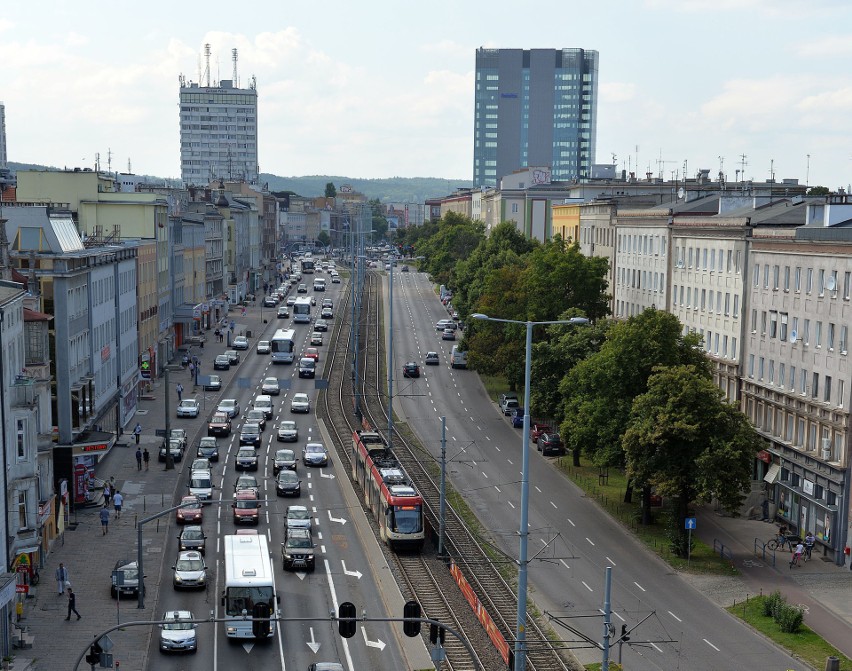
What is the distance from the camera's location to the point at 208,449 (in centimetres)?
7838

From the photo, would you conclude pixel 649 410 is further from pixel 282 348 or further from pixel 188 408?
pixel 282 348

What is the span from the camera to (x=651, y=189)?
145m

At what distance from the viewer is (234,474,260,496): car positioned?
66125mm

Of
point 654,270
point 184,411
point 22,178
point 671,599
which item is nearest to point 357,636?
point 671,599

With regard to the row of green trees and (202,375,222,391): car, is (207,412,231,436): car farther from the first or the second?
the row of green trees

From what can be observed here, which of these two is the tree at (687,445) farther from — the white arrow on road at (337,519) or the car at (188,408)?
the car at (188,408)

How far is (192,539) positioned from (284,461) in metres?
18.1

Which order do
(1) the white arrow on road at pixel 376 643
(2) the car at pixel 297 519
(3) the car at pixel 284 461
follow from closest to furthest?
(1) the white arrow on road at pixel 376 643, (2) the car at pixel 297 519, (3) the car at pixel 284 461

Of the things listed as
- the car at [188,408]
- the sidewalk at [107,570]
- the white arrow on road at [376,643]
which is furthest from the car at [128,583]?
the car at [188,408]

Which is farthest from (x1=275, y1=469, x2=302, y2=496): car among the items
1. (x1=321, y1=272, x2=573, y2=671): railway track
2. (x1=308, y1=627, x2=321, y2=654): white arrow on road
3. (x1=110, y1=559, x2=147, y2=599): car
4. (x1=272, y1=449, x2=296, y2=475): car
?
(x1=308, y1=627, x2=321, y2=654): white arrow on road

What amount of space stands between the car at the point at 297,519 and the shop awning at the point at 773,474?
83.8 ft

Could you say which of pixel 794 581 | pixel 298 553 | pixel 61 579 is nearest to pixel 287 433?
pixel 298 553

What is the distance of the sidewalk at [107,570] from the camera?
43656 mm

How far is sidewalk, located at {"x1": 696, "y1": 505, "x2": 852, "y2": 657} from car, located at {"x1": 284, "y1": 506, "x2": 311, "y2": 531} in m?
19.4
